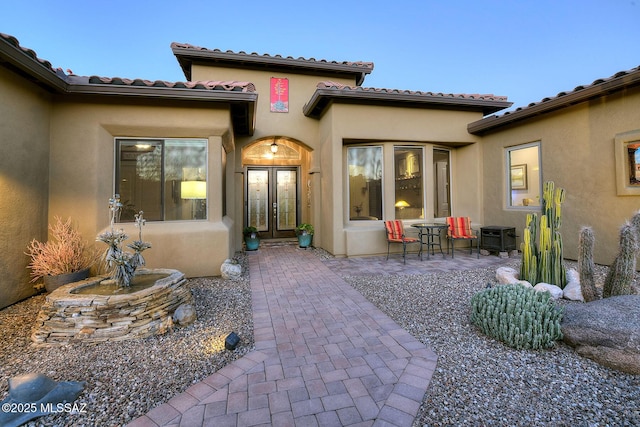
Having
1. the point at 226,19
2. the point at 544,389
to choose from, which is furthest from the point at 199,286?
the point at 226,19

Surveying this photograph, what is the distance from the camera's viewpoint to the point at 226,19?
16.9 meters

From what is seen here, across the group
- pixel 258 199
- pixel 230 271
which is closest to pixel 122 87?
pixel 230 271

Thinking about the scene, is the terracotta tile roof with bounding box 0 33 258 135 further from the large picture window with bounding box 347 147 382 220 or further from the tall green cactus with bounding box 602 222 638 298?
the tall green cactus with bounding box 602 222 638 298

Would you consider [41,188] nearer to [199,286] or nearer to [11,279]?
[11,279]

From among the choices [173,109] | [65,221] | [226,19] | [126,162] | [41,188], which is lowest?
[65,221]

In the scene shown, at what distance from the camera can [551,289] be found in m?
4.07

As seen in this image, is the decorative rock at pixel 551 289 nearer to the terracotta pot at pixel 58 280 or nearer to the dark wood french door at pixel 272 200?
the terracotta pot at pixel 58 280

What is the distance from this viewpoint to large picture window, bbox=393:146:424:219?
781 centimetres

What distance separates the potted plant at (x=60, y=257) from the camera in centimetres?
436

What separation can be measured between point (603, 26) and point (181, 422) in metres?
37.9

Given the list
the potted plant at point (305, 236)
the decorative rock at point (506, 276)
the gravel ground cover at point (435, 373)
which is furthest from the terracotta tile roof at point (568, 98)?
the potted plant at point (305, 236)

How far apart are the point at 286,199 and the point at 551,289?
811 cm

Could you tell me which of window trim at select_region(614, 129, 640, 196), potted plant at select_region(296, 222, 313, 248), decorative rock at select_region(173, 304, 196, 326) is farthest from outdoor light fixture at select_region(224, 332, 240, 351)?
window trim at select_region(614, 129, 640, 196)

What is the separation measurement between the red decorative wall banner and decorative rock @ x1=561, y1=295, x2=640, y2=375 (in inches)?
309
